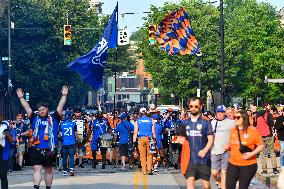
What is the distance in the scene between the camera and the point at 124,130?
2873cm

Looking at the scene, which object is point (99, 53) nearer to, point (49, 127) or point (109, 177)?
point (109, 177)

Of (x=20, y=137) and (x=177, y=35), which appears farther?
(x=177, y=35)

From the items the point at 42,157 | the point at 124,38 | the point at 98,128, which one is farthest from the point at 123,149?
the point at 124,38

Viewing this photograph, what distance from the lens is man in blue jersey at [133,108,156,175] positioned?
25.5m

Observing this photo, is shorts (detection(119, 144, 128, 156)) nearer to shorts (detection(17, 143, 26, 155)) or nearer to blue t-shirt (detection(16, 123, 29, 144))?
blue t-shirt (detection(16, 123, 29, 144))

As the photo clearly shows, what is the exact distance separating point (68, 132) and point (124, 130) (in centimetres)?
300

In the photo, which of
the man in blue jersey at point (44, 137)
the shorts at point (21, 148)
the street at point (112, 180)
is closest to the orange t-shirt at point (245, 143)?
the man in blue jersey at point (44, 137)

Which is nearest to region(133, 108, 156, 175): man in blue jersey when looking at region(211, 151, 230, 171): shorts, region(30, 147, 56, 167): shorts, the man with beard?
the man with beard

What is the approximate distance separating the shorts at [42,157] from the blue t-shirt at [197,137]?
12.4ft

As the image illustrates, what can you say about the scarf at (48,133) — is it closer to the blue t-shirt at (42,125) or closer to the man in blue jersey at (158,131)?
the blue t-shirt at (42,125)

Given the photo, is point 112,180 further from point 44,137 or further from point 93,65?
point 93,65

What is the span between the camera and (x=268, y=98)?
3255 inches

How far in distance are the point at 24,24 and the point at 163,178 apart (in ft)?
148

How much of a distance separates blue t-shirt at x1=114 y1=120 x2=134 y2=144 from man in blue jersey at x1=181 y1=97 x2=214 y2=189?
1380 centimetres
